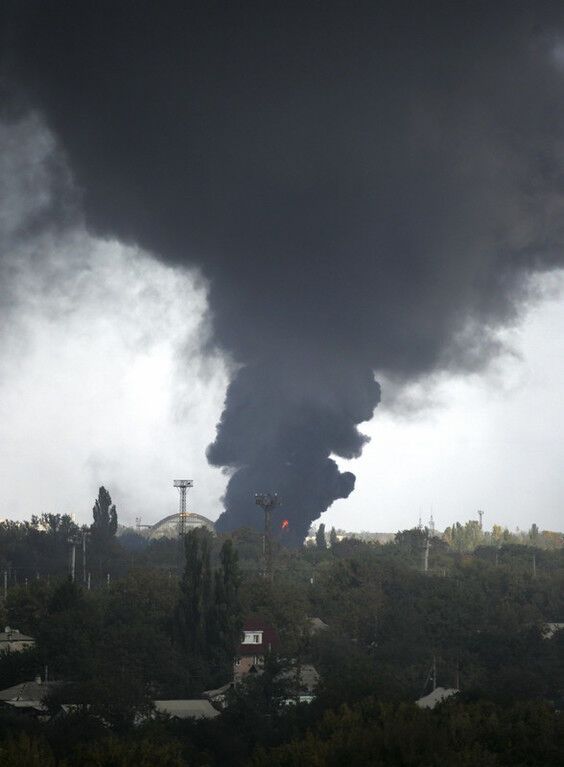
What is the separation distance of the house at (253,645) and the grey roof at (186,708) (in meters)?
7.61

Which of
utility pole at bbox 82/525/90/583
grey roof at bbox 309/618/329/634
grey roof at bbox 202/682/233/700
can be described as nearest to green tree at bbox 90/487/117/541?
utility pole at bbox 82/525/90/583

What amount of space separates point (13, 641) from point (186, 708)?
23.3 m

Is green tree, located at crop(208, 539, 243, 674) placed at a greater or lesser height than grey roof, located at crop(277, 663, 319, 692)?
greater

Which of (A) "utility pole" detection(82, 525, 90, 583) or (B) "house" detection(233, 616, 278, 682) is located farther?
(A) "utility pole" detection(82, 525, 90, 583)

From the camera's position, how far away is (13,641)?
7669 cm

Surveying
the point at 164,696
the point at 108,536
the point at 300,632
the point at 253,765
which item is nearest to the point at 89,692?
the point at 164,696

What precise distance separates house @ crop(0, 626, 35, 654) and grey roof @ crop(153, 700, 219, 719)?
14.7m

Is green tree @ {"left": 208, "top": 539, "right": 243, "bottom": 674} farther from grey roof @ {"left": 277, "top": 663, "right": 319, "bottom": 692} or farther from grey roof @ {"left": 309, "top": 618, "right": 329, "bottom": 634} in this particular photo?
grey roof @ {"left": 309, "top": 618, "right": 329, "bottom": 634}

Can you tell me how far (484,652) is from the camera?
245 ft

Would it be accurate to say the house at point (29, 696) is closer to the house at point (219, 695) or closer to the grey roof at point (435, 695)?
the house at point (219, 695)

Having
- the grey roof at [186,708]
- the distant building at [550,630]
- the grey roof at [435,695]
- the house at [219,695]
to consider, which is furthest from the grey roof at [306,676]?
the distant building at [550,630]

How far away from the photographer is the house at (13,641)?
7294cm

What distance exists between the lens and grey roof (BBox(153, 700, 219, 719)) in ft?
176

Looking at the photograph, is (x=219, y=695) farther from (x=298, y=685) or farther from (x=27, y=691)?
(x=27, y=691)
